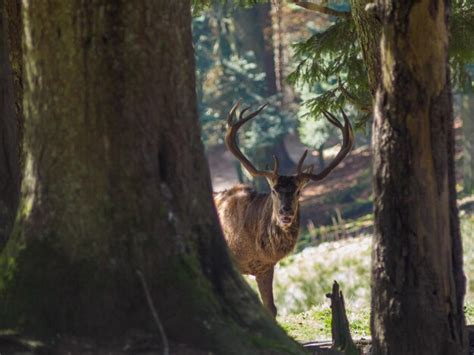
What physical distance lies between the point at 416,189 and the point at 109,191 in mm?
1966

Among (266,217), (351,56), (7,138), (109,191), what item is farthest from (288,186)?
(109,191)

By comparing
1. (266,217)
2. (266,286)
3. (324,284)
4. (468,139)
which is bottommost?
(324,284)

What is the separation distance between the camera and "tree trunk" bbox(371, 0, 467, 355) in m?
6.80

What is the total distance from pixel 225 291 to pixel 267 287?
6.23 metres

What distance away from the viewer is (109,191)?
270 inches

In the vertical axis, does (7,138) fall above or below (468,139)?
above

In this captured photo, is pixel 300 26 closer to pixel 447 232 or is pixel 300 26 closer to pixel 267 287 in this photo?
pixel 267 287

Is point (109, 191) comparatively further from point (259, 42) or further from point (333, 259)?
point (259, 42)

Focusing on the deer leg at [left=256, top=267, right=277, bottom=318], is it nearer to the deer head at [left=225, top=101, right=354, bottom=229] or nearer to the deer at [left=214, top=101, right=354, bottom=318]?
the deer at [left=214, top=101, right=354, bottom=318]

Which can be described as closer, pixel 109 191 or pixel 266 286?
pixel 109 191

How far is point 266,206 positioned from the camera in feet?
44.0

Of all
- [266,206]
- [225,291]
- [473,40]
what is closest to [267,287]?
[266,206]

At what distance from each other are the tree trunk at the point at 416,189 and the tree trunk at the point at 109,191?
37.5 inches

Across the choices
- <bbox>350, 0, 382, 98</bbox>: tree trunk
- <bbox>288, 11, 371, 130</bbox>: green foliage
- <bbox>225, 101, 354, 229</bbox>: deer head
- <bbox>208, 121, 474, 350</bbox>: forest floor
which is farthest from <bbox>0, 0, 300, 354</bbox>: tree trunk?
<bbox>225, 101, 354, 229</bbox>: deer head
